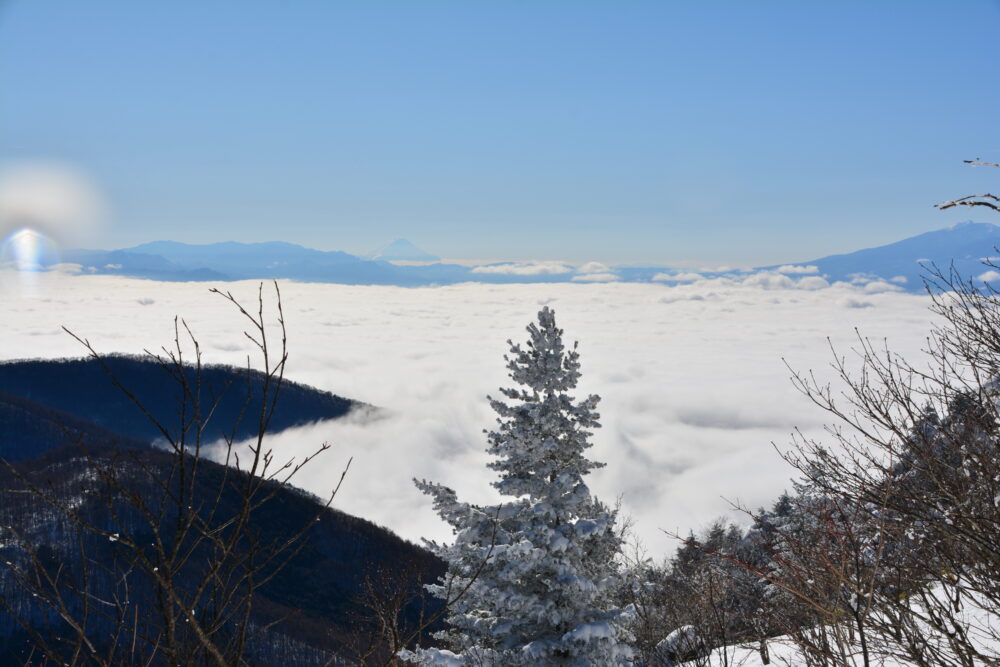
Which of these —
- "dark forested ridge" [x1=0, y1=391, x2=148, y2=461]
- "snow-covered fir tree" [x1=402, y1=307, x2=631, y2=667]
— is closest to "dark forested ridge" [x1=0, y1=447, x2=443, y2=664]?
"dark forested ridge" [x1=0, y1=391, x2=148, y2=461]

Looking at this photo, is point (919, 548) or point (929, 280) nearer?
point (919, 548)

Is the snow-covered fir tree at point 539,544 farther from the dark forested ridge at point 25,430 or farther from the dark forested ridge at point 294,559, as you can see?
the dark forested ridge at point 25,430

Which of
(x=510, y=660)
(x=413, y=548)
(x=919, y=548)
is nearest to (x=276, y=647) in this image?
(x=413, y=548)

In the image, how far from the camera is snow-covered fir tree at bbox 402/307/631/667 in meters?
11.0

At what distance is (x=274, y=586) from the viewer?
11331cm

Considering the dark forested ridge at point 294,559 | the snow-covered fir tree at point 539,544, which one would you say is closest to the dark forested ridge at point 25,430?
the dark forested ridge at point 294,559

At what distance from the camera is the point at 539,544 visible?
1129 cm

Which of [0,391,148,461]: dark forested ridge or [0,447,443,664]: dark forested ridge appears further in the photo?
[0,391,148,461]: dark forested ridge

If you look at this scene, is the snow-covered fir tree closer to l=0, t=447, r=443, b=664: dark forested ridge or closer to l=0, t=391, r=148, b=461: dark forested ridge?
l=0, t=447, r=443, b=664: dark forested ridge

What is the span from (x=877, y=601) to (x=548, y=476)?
6949mm

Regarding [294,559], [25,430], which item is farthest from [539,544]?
[25,430]

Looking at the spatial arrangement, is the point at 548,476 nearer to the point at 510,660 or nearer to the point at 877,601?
the point at 510,660

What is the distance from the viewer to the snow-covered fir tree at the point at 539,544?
1104 cm

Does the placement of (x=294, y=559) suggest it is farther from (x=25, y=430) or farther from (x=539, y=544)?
(x=25, y=430)
